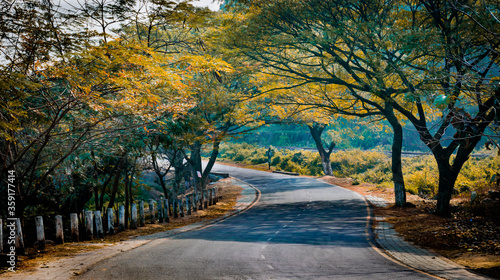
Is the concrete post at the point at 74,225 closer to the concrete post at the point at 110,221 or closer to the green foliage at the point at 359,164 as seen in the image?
the concrete post at the point at 110,221

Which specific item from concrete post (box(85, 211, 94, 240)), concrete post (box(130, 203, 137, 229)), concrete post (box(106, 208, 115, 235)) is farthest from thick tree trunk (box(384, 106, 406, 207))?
concrete post (box(85, 211, 94, 240))

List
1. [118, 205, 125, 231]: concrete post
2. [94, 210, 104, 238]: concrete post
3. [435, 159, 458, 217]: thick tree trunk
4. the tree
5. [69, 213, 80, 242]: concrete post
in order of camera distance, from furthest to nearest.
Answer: the tree < [435, 159, 458, 217]: thick tree trunk < [118, 205, 125, 231]: concrete post < [94, 210, 104, 238]: concrete post < [69, 213, 80, 242]: concrete post

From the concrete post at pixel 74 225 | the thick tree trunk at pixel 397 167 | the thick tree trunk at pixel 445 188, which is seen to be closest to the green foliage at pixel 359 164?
the thick tree trunk at pixel 397 167

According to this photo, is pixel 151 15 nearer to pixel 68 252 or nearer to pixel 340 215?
pixel 68 252

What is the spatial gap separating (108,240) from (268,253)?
205 inches

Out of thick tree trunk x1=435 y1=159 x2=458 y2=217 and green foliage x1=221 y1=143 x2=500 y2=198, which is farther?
green foliage x1=221 y1=143 x2=500 y2=198

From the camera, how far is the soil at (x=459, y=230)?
9125mm

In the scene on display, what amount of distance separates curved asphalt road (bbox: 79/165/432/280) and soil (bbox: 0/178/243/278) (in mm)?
1303

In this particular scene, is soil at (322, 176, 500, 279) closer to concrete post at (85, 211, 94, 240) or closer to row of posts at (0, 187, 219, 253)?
row of posts at (0, 187, 219, 253)

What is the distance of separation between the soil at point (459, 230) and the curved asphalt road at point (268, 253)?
1.51 metres

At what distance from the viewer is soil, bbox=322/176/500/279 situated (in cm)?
912

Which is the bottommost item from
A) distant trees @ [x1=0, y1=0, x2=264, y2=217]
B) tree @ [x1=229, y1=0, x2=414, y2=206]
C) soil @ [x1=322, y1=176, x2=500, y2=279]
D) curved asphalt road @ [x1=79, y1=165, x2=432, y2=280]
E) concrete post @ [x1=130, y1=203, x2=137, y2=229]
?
soil @ [x1=322, y1=176, x2=500, y2=279]

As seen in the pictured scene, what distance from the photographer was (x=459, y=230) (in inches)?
468

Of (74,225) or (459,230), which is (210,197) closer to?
(74,225)
